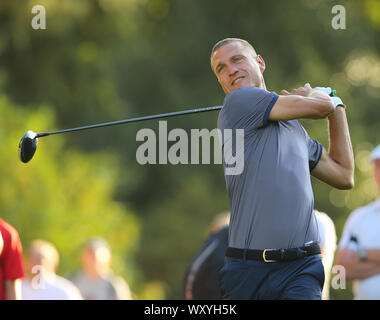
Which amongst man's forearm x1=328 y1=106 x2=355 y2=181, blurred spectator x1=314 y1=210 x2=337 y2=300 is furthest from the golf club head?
blurred spectator x1=314 y1=210 x2=337 y2=300

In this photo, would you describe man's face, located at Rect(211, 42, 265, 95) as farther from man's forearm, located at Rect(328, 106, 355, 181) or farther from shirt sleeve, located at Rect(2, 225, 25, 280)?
shirt sleeve, located at Rect(2, 225, 25, 280)

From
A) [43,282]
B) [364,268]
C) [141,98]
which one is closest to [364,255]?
[364,268]

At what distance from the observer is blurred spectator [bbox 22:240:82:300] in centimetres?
730

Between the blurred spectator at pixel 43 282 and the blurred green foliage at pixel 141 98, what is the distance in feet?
15.5

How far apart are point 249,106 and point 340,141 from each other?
0.62 metres

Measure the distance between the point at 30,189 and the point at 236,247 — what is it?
368 inches

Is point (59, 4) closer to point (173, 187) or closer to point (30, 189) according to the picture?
point (30, 189)

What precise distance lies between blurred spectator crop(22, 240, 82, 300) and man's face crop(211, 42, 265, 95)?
388 cm

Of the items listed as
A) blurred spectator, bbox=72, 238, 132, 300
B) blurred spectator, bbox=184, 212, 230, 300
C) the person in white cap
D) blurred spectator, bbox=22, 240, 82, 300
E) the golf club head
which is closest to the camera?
the golf club head

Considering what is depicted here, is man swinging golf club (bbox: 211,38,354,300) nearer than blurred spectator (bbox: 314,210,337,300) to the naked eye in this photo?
Yes

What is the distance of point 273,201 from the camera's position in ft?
11.7

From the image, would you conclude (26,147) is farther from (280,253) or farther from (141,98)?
(141,98)

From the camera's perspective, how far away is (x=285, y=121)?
3.83m

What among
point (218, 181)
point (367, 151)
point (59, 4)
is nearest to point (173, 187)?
point (218, 181)
